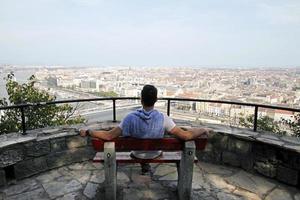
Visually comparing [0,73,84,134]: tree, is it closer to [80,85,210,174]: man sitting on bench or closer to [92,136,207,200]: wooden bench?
[92,136,207,200]: wooden bench

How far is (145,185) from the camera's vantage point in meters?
3.09

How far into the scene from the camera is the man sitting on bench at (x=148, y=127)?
97.2 inches

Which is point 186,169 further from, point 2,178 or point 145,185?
point 2,178

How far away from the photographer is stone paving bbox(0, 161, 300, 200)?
9.54ft

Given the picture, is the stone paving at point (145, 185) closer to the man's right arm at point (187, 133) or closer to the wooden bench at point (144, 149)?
the wooden bench at point (144, 149)

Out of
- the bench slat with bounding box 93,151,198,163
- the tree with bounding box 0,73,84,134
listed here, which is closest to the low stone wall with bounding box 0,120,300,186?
the bench slat with bounding box 93,151,198,163

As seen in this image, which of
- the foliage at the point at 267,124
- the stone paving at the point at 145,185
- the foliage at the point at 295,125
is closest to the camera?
the stone paving at the point at 145,185

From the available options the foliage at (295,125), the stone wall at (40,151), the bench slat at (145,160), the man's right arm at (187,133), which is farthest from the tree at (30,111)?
the foliage at (295,125)

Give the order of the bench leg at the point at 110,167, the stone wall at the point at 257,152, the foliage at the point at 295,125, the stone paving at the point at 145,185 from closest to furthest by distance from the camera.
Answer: the bench leg at the point at 110,167, the stone paving at the point at 145,185, the stone wall at the point at 257,152, the foliage at the point at 295,125

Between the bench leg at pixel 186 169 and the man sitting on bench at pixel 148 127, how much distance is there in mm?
110

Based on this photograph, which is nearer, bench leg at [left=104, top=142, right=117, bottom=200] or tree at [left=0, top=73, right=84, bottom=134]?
bench leg at [left=104, top=142, right=117, bottom=200]

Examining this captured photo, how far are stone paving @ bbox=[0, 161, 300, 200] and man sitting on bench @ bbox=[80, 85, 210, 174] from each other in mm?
748

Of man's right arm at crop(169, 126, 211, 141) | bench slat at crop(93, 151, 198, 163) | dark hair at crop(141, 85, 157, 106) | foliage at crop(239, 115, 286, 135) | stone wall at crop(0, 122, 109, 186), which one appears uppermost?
dark hair at crop(141, 85, 157, 106)

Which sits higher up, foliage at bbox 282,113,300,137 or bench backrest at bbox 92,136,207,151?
bench backrest at bbox 92,136,207,151
